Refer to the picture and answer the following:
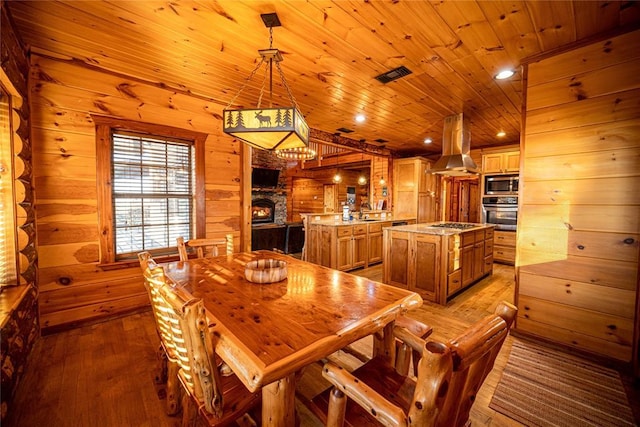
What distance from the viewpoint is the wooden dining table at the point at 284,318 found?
965 millimetres

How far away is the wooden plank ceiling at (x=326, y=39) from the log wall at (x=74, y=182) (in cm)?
20

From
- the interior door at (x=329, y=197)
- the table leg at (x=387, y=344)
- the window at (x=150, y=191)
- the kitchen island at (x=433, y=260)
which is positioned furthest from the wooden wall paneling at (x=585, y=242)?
the interior door at (x=329, y=197)

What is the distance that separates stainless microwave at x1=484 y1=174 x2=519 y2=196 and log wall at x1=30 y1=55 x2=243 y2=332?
5.91 meters

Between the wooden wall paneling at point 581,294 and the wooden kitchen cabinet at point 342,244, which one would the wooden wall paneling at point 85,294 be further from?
the wooden wall paneling at point 581,294

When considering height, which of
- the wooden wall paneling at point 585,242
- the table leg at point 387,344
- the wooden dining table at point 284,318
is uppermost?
the wooden wall paneling at point 585,242

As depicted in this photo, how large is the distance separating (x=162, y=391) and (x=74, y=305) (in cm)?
169

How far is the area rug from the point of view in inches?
60.6

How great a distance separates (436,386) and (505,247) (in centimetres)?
567

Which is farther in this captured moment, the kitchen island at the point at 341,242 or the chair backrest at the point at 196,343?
the kitchen island at the point at 341,242

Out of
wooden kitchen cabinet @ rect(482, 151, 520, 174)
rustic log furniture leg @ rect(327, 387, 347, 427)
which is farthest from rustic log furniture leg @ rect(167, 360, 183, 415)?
wooden kitchen cabinet @ rect(482, 151, 520, 174)

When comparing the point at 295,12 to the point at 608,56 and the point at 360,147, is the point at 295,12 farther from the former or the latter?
the point at 360,147

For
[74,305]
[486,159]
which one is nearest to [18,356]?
[74,305]

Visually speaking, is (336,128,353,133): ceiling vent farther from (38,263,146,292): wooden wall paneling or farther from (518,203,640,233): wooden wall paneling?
(38,263,146,292): wooden wall paneling

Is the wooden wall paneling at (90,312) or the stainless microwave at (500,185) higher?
the stainless microwave at (500,185)
